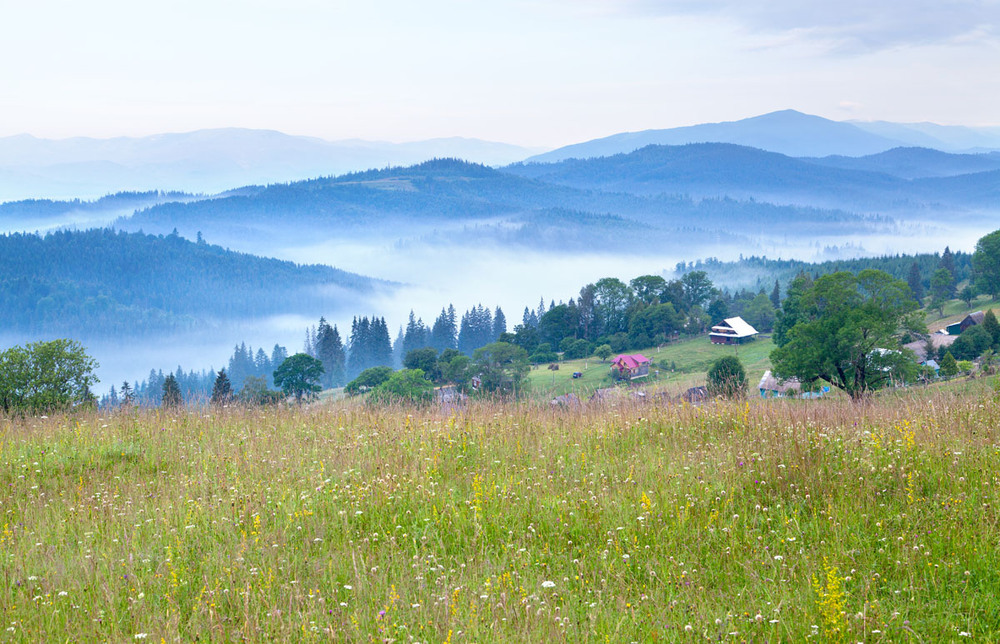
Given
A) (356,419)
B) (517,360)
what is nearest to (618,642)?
(356,419)

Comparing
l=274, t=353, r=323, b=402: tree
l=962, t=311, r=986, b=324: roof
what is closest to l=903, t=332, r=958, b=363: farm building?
l=962, t=311, r=986, b=324: roof

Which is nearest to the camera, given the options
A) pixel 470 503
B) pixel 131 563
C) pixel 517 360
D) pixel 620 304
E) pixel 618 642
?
pixel 618 642

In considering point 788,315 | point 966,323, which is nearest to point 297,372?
point 788,315

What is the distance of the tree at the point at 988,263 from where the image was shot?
291ft

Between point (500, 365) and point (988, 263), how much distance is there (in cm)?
6635

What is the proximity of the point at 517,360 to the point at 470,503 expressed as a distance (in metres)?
96.1

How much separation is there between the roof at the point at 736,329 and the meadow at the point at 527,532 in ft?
357

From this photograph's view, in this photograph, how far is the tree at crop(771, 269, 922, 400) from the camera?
42500 mm

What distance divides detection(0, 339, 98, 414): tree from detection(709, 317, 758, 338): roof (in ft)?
332

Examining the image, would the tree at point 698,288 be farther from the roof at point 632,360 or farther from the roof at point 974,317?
the roof at point 974,317

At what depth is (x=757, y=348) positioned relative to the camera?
340ft

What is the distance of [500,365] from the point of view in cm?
9869

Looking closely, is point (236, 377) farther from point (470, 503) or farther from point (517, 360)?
point (470, 503)

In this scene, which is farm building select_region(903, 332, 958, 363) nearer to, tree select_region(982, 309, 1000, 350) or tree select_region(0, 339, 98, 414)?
tree select_region(982, 309, 1000, 350)
